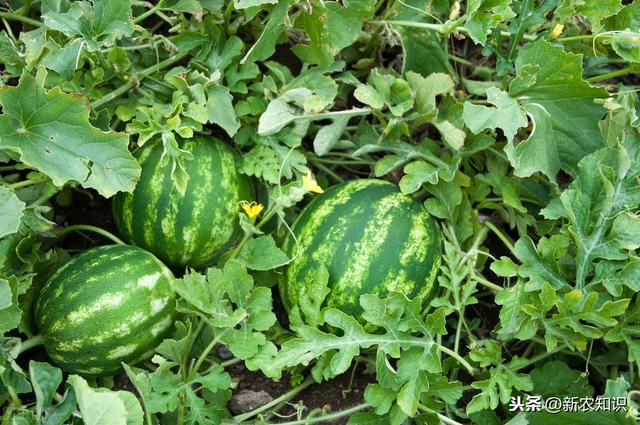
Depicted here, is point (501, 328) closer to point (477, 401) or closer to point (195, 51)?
point (477, 401)

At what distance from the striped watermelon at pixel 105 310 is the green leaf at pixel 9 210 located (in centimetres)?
31

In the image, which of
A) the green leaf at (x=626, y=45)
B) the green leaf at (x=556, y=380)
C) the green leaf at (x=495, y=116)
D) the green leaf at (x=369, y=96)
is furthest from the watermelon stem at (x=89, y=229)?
the green leaf at (x=626, y=45)

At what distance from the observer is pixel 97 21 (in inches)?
85.9

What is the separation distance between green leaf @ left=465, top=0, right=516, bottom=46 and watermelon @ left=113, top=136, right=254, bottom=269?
0.89m

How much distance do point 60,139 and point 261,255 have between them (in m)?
0.70

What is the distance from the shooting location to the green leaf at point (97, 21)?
215cm

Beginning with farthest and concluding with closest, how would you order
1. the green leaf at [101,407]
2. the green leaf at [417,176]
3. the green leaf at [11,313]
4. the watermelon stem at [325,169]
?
1. the watermelon stem at [325,169]
2. the green leaf at [417,176]
3. the green leaf at [11,313]
4. the green leaf at [101,407]

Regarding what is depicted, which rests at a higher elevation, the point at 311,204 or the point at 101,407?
the point at 311,204

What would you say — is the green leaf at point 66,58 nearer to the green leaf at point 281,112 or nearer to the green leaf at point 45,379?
the green leaf at point 281,112

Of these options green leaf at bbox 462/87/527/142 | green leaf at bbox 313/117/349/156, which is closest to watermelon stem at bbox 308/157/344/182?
green leaf at bbox 313/117/349/156

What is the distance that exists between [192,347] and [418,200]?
0.92 meters

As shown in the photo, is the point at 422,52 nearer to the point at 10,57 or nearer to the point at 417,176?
the point at 417,176

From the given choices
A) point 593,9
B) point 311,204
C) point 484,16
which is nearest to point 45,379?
point 311,204

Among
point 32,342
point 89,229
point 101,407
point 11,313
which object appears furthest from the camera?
point 89,229
